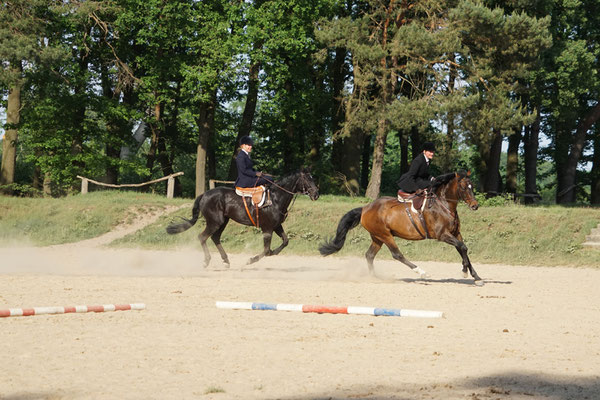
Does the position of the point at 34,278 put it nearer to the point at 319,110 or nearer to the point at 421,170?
the point at 421,170

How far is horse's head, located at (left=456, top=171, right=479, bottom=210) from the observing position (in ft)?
52.1

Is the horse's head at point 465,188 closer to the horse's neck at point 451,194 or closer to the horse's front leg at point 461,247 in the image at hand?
the horse's neck at point 451,194

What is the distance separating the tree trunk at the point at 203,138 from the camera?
1476 inches

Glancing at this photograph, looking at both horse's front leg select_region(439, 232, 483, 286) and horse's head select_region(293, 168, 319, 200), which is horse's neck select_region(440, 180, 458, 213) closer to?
horse's front leg select_region(439, 232, 483, 286)

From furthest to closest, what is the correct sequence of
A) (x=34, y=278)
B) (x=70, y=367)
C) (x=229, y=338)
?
(x=34, y=278) → (x=229, y=338) → (x=70, y=367)

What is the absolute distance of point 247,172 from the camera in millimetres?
18938

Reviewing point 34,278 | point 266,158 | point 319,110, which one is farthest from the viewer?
point 266,158

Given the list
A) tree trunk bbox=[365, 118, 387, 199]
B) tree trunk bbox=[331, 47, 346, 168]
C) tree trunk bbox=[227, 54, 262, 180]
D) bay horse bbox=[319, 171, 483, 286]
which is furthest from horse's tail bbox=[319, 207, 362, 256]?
tree trunk bbox=[331, 47, 346, 168]

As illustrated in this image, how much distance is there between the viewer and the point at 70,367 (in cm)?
776

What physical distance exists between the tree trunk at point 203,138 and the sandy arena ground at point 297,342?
2022 cm

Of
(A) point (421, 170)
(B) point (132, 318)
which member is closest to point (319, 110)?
(A) point (421, 170)

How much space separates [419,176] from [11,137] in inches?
1150

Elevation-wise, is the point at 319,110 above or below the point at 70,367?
above

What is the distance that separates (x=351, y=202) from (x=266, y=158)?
61.7 ft
